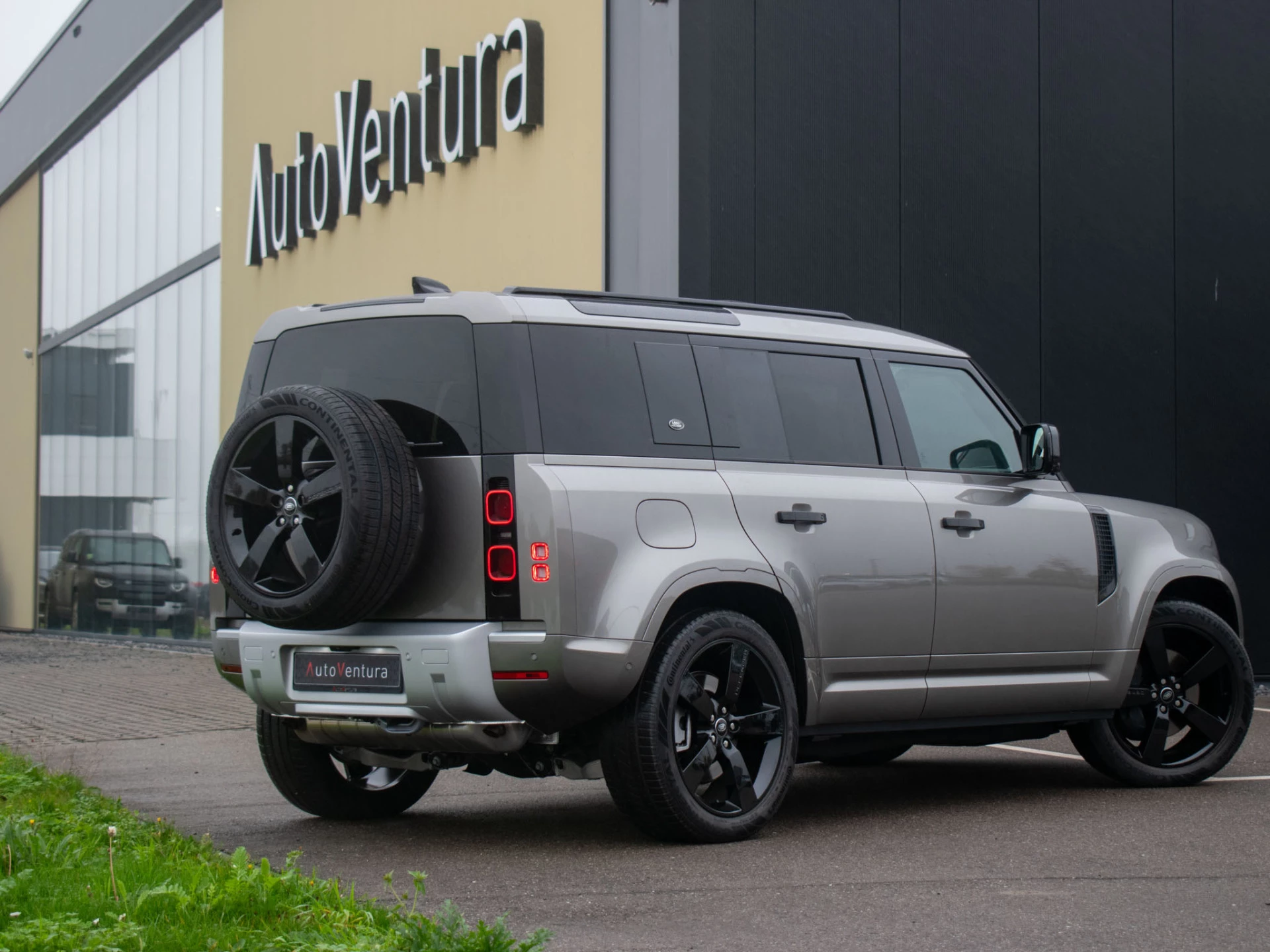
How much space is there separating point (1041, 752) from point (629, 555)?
4.50 meters

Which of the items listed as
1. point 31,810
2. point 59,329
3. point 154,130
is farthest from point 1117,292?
point 59,329

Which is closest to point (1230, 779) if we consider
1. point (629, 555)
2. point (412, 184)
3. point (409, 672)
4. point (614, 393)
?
point (629, 555)

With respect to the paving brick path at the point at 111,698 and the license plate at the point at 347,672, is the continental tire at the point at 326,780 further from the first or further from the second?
the paving brick path at the point at 111,698

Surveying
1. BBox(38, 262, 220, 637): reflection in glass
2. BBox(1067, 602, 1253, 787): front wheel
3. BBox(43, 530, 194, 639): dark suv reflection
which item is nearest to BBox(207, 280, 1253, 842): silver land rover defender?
BBox(1067, 602, 1253, 787): front wheel

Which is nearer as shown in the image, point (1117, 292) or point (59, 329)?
point (1117, 292)

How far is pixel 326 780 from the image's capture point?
6.73 meters

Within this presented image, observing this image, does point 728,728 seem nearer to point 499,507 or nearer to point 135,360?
point 499,507

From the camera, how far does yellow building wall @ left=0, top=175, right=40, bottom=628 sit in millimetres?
31688

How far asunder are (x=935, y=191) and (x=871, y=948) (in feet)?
31.3

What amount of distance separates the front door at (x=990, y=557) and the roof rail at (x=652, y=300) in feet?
1.42

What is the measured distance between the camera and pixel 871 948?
4.33m

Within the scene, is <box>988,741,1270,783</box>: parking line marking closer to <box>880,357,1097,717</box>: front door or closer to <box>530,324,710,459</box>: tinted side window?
<box>880,357,1097,717</box>: front door

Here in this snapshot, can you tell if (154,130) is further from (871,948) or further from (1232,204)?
(871,948)

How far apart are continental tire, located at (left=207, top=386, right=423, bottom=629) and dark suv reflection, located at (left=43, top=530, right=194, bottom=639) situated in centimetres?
1715
